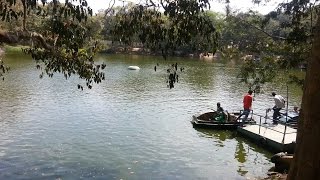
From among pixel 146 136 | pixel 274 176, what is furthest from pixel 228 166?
pixel 146 136

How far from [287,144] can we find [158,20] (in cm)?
903

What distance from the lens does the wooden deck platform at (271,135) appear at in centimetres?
1689

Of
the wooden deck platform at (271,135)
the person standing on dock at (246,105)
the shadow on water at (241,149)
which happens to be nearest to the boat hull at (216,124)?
the shadow on water at (241,149)

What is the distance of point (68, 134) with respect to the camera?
19828 mm

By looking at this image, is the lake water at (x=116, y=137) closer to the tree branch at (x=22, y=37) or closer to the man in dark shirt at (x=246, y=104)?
the man in dark shirt at (x=246, y=104)

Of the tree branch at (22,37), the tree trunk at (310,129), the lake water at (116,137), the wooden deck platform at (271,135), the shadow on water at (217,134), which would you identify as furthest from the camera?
the shadow on water at (217,134)

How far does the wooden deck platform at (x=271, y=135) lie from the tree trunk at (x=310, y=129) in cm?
1184

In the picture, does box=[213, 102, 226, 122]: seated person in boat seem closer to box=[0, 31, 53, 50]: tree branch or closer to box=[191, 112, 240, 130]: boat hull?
box=[191, 112, 240, 130]: boat hull

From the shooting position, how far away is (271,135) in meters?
18.5

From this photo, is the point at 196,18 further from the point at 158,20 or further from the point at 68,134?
the point at 68,134

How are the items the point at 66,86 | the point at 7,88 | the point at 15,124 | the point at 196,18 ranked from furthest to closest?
the point at 66,86 < the point at 7,88 < the point at 15,124 < the point at 196,18

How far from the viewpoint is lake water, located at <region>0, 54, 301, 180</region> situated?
14.9 meters

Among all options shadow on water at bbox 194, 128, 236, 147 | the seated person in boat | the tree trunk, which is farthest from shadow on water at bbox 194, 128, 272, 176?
the tree trunk

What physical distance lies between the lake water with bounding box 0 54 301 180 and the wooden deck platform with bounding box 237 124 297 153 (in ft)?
1.28
